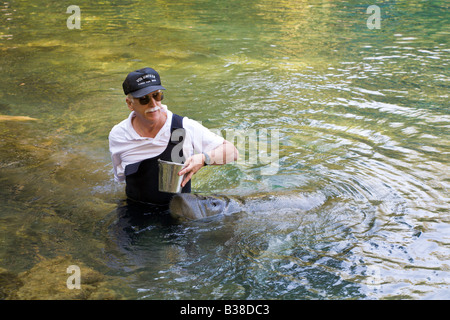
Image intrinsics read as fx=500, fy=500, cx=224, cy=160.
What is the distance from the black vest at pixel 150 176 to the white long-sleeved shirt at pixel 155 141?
0.11 feet

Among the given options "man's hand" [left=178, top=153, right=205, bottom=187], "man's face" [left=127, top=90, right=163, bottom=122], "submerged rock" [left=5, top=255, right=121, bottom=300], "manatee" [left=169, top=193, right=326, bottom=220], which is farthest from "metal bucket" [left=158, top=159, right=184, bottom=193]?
"submerged rock" [left=5, top=255, right=121, bottom=300]

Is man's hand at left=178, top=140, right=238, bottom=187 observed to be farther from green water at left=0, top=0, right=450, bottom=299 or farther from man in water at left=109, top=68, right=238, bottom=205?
green water at left=0, top=0, right=450, bottom=299

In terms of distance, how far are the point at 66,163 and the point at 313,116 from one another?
352 cm

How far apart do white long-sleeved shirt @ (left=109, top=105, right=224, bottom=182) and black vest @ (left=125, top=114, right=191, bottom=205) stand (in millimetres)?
35

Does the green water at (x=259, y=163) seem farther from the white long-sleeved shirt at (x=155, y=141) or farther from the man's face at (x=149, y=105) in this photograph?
the man's face at (x=149, y=105)

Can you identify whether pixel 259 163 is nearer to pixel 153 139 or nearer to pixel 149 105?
pixel 153 139

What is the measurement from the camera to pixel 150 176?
4301 mm

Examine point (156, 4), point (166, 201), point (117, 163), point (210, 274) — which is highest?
point (156, 4)

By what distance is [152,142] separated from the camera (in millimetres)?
4160

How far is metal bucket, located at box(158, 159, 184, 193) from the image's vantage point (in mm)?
3787

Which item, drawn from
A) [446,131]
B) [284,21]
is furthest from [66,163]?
[284,21]

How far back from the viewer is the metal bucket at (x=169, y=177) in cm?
379

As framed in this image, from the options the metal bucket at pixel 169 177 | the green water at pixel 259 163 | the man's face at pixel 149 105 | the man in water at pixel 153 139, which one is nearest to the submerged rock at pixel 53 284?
the green water at pixel 259 163

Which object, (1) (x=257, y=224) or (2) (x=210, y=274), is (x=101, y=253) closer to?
(2) (x=210, y=274)
